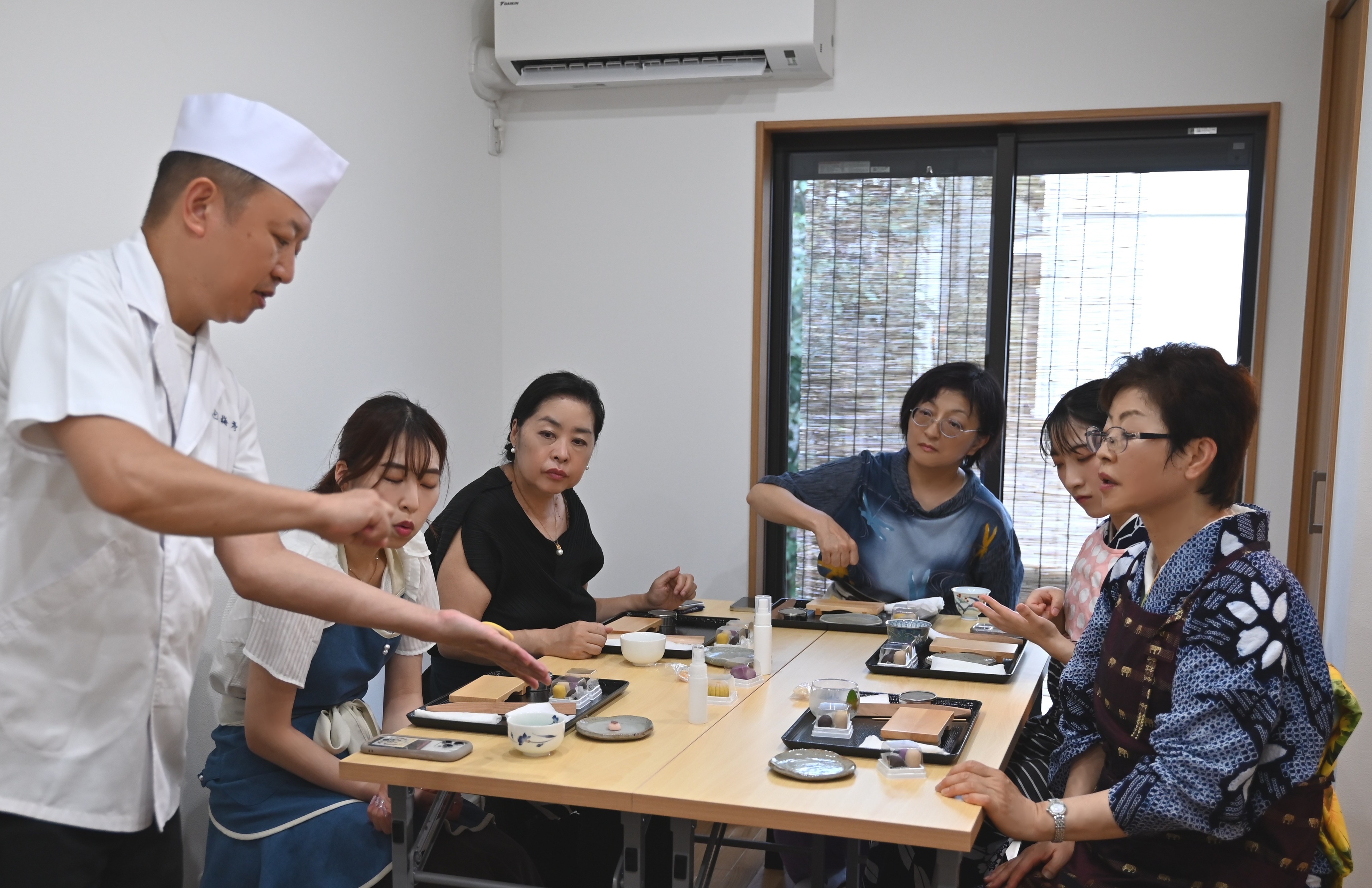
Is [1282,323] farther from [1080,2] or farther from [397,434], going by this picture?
[397,434]

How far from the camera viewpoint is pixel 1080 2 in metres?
3.53

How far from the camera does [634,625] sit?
2.66m

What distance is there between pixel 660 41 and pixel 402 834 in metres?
→ 2.67

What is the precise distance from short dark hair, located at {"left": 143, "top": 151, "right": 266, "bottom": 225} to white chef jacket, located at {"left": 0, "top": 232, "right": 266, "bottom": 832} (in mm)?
72

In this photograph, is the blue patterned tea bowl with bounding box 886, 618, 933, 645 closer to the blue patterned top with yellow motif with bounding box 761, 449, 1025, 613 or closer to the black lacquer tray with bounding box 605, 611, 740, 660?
the black lacquer tray with bounding box 605, 611, 740, 660

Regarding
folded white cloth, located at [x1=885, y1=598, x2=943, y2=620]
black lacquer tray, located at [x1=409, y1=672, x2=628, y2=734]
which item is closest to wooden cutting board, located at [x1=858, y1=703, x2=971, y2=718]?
black lacquer tray, located at [x1=409, y1=672, x2=628, y2=734]

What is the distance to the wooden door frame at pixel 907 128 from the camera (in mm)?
3441

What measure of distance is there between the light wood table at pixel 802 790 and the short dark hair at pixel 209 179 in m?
0.95

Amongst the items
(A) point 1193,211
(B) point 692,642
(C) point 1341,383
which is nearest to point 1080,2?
(A) point 1193,211

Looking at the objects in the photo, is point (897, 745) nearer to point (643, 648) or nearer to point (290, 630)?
point (643, 648)

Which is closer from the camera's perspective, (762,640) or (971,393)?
(762,640)

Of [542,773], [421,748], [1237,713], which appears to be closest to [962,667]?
[1237,713]

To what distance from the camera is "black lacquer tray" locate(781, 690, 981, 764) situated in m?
1.73

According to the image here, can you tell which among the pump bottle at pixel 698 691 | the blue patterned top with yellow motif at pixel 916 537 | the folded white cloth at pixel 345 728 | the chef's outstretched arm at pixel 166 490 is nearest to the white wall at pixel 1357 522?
the blue patterned top with yellow motif at pixel 916 537
